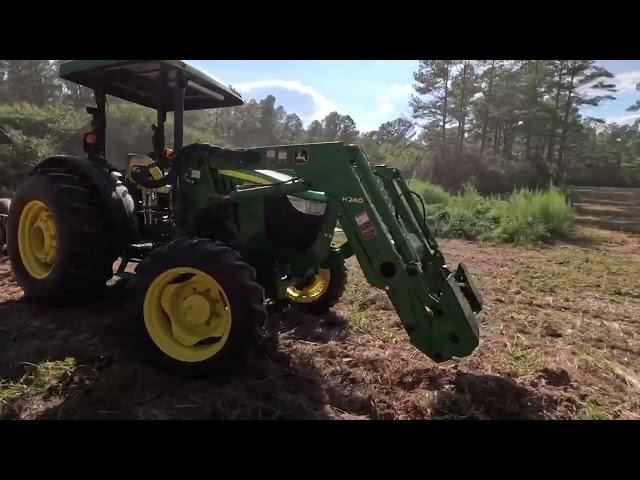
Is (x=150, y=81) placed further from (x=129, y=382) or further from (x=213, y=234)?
(x=129, y=382)

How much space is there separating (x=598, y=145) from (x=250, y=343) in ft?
164

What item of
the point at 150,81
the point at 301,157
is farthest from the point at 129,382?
the point at 150,81

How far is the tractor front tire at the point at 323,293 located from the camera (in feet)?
15.6

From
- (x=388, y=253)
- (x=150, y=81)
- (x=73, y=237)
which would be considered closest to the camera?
(x=388, y=253)

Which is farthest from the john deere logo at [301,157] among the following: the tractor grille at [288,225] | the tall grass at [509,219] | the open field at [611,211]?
the open field at [611,211]

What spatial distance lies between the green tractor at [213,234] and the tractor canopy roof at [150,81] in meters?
0.02

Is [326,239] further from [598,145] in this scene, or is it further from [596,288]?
[598,145]

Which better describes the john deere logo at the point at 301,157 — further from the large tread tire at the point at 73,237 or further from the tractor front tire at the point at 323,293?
the large tread tire at the point at 73,237

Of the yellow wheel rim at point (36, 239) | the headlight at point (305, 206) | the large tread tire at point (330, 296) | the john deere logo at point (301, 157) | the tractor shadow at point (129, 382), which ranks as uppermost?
the john deere logo at point (301, 157)

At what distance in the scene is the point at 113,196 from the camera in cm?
413

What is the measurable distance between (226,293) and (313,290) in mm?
1971

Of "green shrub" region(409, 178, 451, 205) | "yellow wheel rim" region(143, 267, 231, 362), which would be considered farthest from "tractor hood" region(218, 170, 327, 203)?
"green shrub" region(409, 178, 451, 205)

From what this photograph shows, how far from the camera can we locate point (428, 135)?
37031 mm

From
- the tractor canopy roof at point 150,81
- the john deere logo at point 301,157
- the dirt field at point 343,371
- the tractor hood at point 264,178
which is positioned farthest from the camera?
the tractor canopy roof at point 150,81
